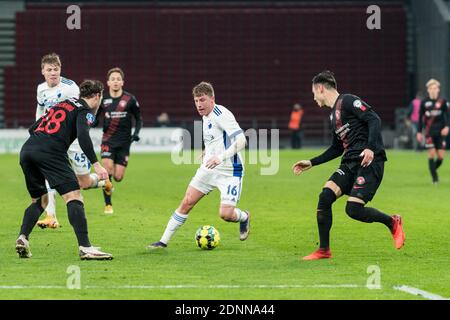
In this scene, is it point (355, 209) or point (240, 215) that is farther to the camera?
point (240, 215)

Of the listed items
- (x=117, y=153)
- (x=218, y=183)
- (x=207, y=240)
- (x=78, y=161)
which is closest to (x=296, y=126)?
(x=117, y=153)

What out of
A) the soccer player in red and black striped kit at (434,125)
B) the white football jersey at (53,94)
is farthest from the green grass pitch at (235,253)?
the soccer player in red and black striped kit at (434,125)

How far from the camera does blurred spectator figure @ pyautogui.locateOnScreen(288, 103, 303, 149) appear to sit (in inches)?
1720

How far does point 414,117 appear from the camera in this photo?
135 ft

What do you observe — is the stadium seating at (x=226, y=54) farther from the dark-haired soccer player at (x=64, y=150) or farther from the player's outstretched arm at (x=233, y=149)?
the dark-haired soccer player at (x=64, y=150)

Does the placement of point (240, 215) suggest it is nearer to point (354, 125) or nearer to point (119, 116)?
point (354, 125)

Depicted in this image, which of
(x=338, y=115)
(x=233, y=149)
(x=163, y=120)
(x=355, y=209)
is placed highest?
(x=163, y=120)

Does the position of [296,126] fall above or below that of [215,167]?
above

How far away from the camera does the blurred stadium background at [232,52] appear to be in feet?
148

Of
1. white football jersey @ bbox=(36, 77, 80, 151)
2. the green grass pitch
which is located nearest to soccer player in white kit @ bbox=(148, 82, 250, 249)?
the green grass pitch

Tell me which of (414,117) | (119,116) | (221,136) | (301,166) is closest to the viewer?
(301,166)

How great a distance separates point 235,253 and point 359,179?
1757mm

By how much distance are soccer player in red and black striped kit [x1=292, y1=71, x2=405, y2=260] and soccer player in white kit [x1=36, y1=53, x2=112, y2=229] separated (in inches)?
159

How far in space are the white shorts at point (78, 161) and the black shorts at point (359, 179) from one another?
4.90 metres
